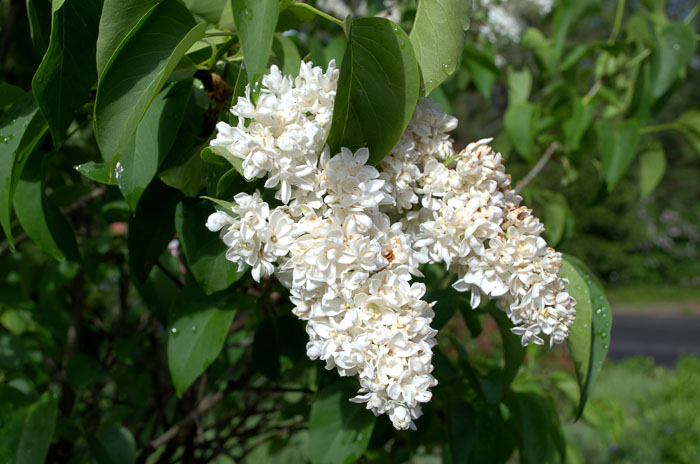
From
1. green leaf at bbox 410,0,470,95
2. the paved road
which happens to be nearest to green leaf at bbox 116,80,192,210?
green leaf at bbox 410,0,470,95

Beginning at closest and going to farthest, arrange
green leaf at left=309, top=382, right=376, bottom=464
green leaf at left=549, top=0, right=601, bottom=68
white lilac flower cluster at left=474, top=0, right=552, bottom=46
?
green leaf at left=309, top=382, right=376, bottom=464 → green leaf at left=549, top=0, right=601, bottom=68 → white lilac flower cluster at left=474, top=0, right=552, bottom=46

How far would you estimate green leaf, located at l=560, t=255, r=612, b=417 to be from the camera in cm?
73

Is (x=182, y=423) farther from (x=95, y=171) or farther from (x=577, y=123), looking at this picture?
(x=577, y=123)

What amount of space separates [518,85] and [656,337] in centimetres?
1050

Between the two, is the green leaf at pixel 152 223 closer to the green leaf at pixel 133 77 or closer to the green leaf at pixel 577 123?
the green leaf at pixel 133 77

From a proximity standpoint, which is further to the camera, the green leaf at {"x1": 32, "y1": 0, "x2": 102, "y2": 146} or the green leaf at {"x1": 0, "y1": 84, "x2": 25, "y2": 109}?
the green leaf at {"x1": 0, "y1": 84, "x2": 25, "y2": 109}

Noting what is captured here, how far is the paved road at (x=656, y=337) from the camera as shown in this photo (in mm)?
9312

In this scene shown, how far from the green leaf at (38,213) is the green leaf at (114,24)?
12.6 inches

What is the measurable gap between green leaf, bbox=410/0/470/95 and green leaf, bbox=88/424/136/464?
0.88 meters

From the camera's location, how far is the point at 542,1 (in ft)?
8.59

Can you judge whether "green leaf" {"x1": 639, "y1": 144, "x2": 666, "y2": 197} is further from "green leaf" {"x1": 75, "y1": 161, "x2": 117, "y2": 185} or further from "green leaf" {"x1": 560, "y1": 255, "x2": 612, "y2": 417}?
"green leaf" {"x1": 75, "y1": 161, "x2": 117, "y2": 185}

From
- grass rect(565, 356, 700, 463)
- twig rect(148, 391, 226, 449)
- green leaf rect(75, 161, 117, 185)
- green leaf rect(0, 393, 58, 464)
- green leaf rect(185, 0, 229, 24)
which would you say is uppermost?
green leaf rect(185, 0, 229, 24)

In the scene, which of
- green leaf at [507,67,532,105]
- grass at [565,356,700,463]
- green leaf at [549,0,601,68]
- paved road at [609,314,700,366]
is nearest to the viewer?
green leaf at [549,0,601,68]

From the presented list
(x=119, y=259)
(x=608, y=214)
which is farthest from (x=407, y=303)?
(x=608, y=214)
